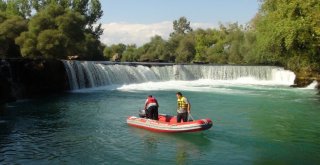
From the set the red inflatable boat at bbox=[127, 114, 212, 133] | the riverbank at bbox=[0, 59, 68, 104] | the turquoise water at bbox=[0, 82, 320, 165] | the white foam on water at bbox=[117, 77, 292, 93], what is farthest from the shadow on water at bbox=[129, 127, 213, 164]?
the white foam on water at bbox=[117, 77, 292, 93]

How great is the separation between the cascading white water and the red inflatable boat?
822 inches

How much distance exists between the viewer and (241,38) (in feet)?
281

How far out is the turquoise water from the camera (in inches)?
603

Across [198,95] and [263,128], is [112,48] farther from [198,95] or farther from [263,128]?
[263,128]

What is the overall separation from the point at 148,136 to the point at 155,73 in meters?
32.7

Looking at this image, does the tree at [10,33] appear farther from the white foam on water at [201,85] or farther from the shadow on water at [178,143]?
the shadow on water at [178,143]

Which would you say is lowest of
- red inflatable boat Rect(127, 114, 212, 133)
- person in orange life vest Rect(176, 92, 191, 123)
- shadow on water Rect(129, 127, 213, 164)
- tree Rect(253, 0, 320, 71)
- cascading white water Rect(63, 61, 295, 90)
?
shadow on water Rect(129, 127, 213, 164)

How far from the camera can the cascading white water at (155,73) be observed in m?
41.4

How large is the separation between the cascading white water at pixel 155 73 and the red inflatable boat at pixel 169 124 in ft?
68.5

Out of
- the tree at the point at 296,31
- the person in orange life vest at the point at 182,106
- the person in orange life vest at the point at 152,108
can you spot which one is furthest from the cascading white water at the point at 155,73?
the person in orange life vest at the point at 182,106

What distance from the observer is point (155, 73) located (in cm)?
5131

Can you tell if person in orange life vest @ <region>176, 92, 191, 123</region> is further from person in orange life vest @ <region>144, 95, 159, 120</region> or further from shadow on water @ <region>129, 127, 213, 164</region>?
person in orange life vest @ <region>144, 95, 159, 120</region>

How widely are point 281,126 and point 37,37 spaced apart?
29685 millimetres

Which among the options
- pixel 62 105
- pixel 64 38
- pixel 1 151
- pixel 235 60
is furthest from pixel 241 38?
pixel 1 151
